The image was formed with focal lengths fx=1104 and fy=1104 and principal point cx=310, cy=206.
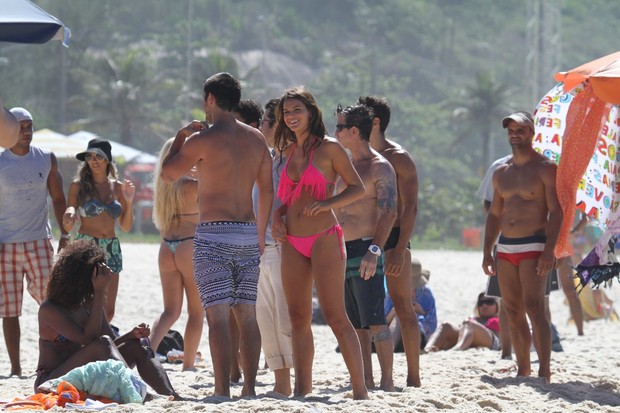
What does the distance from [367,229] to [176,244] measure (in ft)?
5.61

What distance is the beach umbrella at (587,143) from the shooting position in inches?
285

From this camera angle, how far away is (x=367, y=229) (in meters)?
6.69

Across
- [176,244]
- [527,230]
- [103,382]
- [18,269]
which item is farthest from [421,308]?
[103,382]

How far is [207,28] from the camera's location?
72.1 metres

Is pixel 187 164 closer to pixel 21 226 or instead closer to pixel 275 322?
pixel 275 322

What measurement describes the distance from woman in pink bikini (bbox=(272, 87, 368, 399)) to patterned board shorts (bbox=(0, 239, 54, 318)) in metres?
2.58

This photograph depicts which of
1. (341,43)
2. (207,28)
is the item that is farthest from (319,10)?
(207,28)

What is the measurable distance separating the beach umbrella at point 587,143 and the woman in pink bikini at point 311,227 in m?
1.93

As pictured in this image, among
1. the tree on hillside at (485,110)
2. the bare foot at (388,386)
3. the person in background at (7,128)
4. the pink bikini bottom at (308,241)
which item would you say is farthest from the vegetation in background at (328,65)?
the person in background at (7,128)

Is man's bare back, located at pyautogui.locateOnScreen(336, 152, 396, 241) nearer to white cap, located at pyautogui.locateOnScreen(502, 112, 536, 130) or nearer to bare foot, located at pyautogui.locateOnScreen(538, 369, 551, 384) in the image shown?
white cap, located at pyautogui.locateOnScreen(502, 112, 536, 130)

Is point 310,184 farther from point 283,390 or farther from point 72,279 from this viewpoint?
point 72,279

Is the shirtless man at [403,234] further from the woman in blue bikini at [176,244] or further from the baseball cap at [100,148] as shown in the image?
the baseball cap at [100,148]

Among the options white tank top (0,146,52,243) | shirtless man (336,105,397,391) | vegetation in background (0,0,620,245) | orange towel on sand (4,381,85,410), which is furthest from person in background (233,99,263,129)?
vegetation in background (0,0,620,245)

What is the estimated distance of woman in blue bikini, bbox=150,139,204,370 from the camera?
25.4ft
